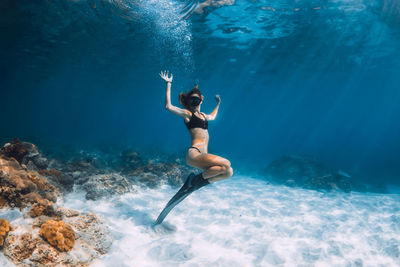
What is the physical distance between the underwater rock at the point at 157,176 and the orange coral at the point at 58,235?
508cm

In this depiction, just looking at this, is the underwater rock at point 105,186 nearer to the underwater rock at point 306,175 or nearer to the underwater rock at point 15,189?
the underwater rock at point 15,189

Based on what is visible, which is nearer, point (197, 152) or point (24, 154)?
point (197, 152)

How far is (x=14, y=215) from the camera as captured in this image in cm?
400

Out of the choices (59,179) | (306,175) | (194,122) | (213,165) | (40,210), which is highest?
(194,122)

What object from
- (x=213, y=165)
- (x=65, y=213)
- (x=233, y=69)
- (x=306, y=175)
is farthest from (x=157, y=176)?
(x=233, y=69)

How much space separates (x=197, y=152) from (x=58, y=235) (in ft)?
8.87

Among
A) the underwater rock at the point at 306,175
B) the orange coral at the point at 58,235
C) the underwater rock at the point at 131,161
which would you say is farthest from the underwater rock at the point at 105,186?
the underwater rock at the point at 306,175

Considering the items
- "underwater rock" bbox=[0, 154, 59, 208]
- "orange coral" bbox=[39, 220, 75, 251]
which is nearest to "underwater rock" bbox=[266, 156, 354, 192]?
"orange coral" bbox=[39, 220, 75, 251]

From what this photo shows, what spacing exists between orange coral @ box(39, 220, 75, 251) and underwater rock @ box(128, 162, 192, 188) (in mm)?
5076

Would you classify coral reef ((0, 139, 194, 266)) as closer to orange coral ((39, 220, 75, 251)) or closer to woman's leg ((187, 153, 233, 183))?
orange coral ((39, 220, 75, 251))

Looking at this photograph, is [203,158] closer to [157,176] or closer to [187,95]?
[187,95]

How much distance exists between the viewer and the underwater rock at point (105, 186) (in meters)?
6.30

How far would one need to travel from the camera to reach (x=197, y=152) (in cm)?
428

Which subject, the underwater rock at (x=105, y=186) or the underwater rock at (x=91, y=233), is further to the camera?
the underwater rock at (x=105, y=186)
